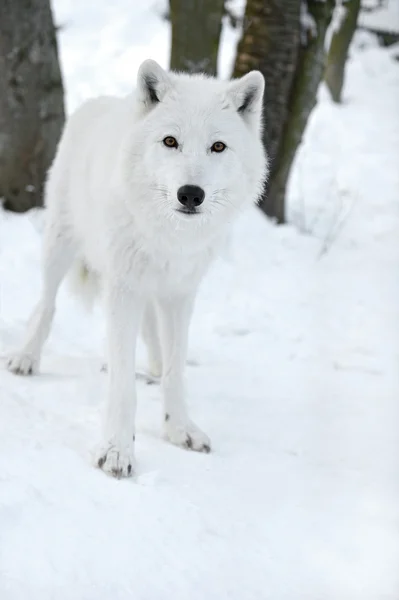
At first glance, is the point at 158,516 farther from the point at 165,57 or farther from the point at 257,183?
the point at 165,57

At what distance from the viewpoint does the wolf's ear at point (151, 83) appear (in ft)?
10.1

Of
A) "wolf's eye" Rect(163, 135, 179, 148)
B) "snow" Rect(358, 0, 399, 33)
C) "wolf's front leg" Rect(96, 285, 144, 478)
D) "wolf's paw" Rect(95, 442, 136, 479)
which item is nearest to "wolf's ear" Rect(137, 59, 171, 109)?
"wolf's eye" Rect(163, 135, 179, 148)

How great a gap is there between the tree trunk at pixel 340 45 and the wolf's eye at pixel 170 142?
16.7 ft

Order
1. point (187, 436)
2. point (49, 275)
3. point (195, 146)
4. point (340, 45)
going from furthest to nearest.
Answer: point (340, 45)
point (49, 275)
point (187, 436)
point (195, 146)

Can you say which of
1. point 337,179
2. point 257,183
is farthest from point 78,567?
point 337,179

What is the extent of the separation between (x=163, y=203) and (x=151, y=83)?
0.58 meters

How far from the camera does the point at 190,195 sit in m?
2.78

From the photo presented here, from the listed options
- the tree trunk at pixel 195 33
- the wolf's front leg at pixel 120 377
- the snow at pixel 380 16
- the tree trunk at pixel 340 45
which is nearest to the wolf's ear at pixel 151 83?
the wolf's front leg at pixel 120 377

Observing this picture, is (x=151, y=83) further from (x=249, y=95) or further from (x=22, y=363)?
(x=22, y=363)

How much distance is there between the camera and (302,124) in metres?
6.82

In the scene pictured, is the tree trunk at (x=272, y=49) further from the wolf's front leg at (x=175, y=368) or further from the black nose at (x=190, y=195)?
the black nose at (x=190, y=195)

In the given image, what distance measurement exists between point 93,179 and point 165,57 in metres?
7.51

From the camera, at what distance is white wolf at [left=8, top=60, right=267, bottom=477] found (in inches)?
115

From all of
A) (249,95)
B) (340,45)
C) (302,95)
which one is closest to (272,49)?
(302,95)
